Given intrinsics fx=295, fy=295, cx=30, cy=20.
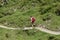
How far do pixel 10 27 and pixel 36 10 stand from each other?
698 centimetres

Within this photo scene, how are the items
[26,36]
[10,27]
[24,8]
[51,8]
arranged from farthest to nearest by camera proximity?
1. [24,8]
2. [51,8]
3. [10,27]
4. [26,36]

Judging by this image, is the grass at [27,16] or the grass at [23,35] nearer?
the grass at [23,35]

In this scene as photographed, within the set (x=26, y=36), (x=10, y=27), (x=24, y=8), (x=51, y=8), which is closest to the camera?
(x=26, y=36)

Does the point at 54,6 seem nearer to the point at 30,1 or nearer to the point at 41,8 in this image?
the point at 41,8

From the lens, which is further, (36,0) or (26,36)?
(36,0)

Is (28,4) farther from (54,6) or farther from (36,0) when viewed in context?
(54,6)

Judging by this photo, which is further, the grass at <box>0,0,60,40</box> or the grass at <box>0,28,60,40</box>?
the grass at <box>0,0,60,40</box>

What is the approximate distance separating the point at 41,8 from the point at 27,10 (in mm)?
2824

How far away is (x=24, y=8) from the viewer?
58.3 metres

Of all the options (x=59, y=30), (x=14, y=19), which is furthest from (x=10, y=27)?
(x=59, y=30)

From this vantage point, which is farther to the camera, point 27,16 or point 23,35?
point 27,16

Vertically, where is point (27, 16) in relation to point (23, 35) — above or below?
below

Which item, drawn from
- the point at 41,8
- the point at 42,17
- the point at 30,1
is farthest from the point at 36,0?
the point at 42,17

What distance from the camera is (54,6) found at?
54781mm
